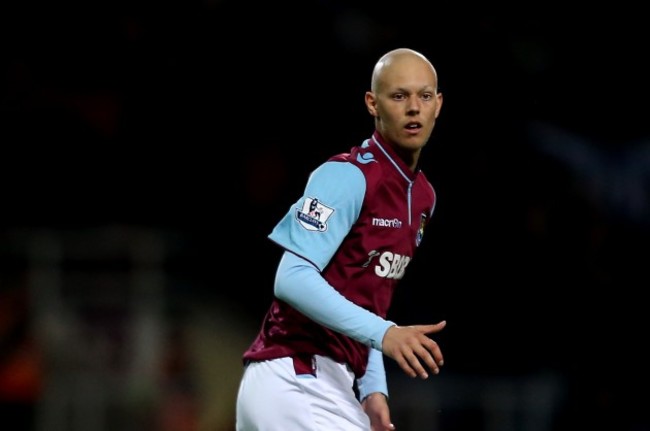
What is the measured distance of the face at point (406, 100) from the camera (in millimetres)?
3355

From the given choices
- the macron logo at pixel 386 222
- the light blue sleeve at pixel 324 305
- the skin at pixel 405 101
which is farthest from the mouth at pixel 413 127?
the light blue sleeve at pixel 324 305

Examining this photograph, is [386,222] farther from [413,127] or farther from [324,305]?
[324,305]

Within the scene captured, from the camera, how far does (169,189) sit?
21.9ft

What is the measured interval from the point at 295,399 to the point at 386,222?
55 centimetres

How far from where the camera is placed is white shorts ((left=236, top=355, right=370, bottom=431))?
321 centimetres

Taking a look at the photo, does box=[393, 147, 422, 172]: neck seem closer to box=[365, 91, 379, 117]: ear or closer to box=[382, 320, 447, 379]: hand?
box=[365, 91, 379, 117]: ear

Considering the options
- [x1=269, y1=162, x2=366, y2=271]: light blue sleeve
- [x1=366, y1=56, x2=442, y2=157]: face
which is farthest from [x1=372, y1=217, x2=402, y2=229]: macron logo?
[x1=366, y1=56, x2=442, y2=157]: face

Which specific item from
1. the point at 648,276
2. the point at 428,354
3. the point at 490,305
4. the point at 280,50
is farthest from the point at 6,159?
the point at 428,354

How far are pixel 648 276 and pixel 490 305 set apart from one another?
1043 millimetres

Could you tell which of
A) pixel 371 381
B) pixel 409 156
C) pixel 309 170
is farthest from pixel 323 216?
pixel 309 170

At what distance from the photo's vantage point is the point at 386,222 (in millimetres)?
3320

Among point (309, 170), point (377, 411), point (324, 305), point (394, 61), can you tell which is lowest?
point (377, 411)

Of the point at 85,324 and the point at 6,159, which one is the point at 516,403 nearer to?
the point at 85,324

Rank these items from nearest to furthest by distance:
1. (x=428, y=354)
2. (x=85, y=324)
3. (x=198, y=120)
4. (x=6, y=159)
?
1. (x=428, y=354)
2. (x=85, y=324)
3. (x=6, y=159)
4. (x=198, y=120)
